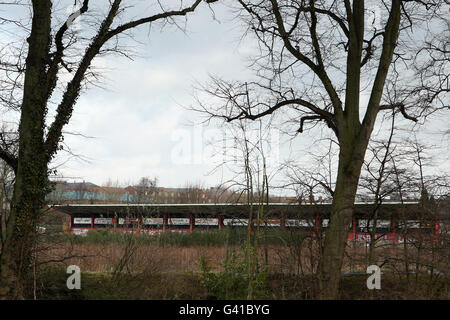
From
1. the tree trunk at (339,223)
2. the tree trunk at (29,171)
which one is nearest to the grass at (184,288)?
the tree trunk at (339,223)

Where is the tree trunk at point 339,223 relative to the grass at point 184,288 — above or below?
above

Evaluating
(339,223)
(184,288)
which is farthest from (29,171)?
(339,223)

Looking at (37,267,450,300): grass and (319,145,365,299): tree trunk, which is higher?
(319,145,365,299): tree trunk

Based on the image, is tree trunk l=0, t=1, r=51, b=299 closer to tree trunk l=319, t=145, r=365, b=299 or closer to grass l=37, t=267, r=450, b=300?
grass l=37, t=267, r=450, b=300

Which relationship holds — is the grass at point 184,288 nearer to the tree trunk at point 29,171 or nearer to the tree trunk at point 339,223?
the tree trunk at point 339,223

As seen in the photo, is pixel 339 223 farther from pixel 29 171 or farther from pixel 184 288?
pixel 29 171

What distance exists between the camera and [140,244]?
8305mm

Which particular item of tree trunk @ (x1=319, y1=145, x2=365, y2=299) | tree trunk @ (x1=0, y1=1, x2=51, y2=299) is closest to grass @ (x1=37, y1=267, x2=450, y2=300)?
tree trunk @ (x1=319, y1=145, x2=365, y2=299)

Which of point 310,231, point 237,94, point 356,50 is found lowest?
point 310,231
